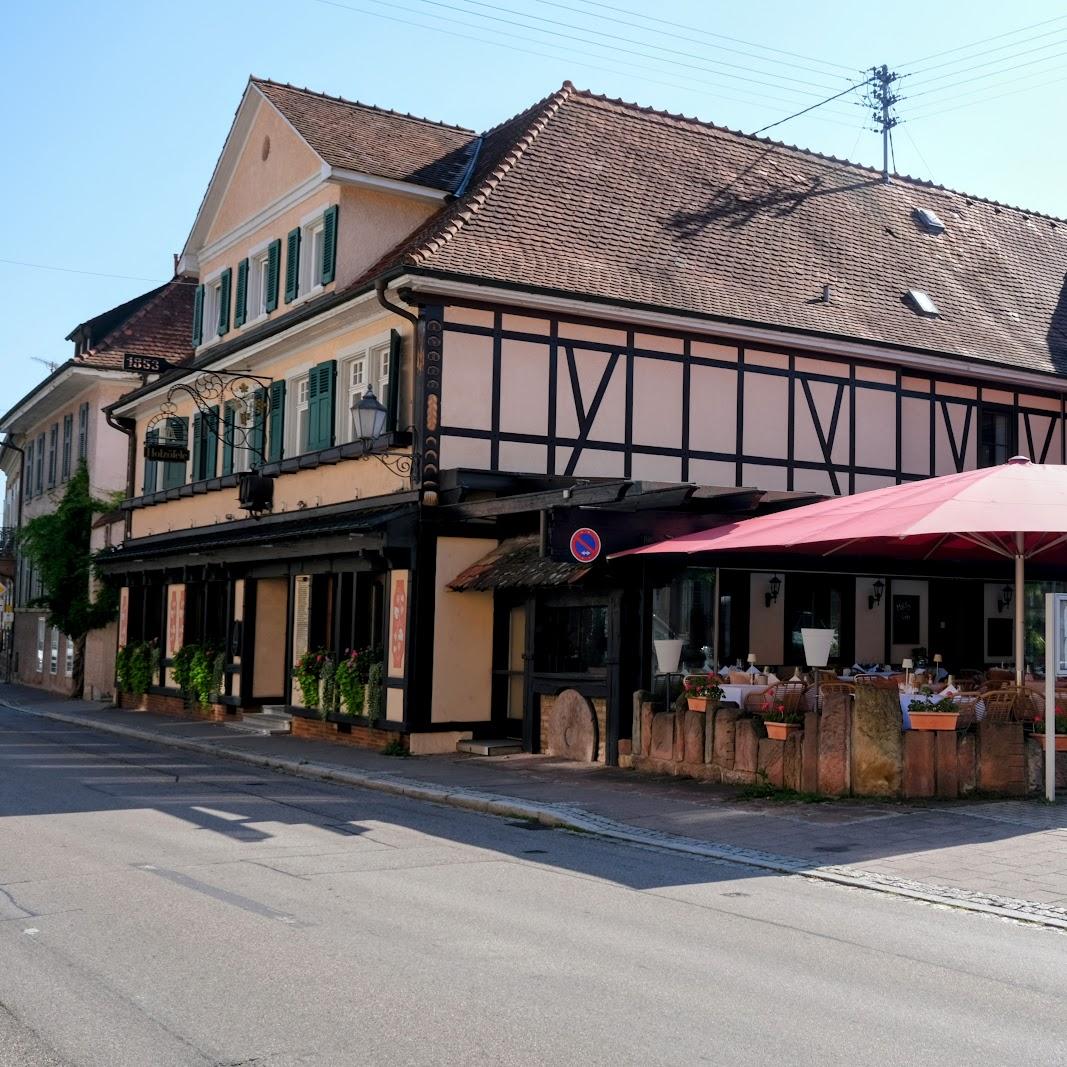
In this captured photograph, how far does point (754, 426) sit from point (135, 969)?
53.7 feet

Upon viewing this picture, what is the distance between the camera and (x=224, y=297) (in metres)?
27.4

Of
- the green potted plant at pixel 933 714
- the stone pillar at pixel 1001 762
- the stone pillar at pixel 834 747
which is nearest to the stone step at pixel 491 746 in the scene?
the stone pillar at pixel 834 747

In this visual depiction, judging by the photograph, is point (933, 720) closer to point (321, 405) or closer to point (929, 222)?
point (321, 405)

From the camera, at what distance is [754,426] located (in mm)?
21594

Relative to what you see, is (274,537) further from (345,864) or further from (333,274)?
(345,864)

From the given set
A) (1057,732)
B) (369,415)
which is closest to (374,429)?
(369,415)

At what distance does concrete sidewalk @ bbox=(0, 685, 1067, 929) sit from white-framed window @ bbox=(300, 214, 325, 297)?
27.9 feet

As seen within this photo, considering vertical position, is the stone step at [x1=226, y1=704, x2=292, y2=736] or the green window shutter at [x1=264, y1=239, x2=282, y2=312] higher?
the green window shutter at [x1=264, y1=239, x2=282, y2=312]

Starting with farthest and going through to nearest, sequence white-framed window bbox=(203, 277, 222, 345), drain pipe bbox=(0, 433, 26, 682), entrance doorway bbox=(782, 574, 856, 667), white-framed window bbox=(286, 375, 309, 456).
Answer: drain pipe bbox=(0, 433, 26, 682)
white-framed window bbox=(203, 277, 222, 345)
white-framed window bbox=(286, 375, 309, 456)
entrance doorway bbox=(782, 574, 856, 667)

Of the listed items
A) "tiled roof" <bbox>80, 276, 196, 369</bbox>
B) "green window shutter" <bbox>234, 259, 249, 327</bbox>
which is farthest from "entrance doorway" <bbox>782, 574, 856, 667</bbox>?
"tiled roof" <bbox>80, 276, 196, 369</bbox>

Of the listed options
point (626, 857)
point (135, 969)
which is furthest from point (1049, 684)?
point (135, 969)

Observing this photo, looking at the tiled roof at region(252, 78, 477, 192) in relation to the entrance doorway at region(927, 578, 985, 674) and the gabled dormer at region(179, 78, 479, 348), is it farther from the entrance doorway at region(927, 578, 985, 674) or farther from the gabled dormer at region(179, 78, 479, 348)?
the entrance doorway at region(927, 578, 985, 674)

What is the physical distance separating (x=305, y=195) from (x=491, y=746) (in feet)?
33.1

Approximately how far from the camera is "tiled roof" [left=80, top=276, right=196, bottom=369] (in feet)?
117
